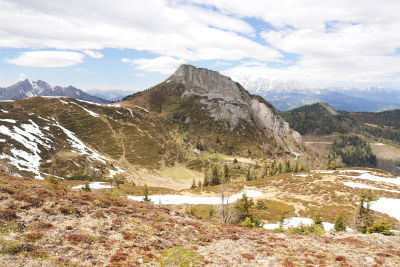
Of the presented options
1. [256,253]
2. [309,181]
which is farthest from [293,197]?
[256,253]

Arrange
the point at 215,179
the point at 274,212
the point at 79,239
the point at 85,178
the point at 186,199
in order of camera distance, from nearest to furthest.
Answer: the point at 79,239
the point at 274,212
the point at 186,199
the point at 85,178
the point at 215,179

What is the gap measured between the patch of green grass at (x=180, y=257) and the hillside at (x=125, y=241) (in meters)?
0.07

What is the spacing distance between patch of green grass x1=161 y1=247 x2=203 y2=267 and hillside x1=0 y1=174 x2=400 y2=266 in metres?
0.07

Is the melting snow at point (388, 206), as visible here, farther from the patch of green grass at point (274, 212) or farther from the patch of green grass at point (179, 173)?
the patch of green grass at point (179, 173)

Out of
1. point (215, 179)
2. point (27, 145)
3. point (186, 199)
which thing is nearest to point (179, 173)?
point (215, 179)

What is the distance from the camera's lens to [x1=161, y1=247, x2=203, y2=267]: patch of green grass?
562 inches

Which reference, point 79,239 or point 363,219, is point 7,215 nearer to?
point 79,239

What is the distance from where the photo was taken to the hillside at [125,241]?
1265 cm

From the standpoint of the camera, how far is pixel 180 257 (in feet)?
50.4

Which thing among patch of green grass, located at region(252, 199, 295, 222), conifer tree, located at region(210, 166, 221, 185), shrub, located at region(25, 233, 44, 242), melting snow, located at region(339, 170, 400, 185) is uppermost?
shrub, located at region(25, 233, 44, 242)

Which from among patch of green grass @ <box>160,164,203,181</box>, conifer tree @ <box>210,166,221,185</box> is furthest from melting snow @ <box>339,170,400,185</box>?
patch of green grass @ <box>160,164,203,181</box>

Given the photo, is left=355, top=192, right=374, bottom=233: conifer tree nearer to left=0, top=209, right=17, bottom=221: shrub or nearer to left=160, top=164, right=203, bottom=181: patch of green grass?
left=0, top=209, right=17, bottom=221: shrub

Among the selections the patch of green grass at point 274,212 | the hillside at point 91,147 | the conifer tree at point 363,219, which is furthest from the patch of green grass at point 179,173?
the conifer tree at point 363,219

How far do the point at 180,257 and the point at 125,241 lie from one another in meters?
4.47
